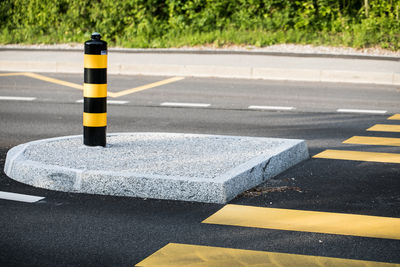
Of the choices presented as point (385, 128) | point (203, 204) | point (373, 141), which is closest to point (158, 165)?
point (203, 204)

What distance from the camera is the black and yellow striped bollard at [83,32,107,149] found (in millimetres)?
6312

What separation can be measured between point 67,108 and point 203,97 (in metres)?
2.21

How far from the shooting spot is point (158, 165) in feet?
19.0

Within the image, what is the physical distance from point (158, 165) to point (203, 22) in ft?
44.6

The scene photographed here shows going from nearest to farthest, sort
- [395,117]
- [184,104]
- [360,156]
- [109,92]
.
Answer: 1. [360,156]
2. [395,117]
3. [184,104]
4. [109,92]

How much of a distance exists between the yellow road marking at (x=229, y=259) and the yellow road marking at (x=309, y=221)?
1.61 feet

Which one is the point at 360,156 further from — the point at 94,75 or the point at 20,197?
the point at 20,197

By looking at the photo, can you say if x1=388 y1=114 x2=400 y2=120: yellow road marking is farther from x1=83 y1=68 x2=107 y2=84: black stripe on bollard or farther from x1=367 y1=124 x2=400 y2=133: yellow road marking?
x1=83 y1=68 x2=107 y2=84: black stripe on bollard

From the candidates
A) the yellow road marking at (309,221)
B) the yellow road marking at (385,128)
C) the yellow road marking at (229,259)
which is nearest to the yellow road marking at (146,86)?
the yellow road marking at (385,128)

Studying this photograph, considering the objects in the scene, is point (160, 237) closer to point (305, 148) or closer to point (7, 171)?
point (7, 171)

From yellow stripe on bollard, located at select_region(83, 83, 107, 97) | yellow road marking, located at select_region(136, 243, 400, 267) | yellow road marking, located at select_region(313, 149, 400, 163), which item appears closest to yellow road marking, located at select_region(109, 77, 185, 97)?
yellow stripe on bollard, located at select_region(83, 83, 107, 97)

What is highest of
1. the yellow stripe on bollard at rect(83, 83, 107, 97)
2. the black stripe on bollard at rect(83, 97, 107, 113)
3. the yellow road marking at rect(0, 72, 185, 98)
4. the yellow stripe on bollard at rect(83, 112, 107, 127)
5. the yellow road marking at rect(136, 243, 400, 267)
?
the yellow stripe on bollard at rect(83, 83, 107, 97)

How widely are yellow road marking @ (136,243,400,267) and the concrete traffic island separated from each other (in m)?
1.04

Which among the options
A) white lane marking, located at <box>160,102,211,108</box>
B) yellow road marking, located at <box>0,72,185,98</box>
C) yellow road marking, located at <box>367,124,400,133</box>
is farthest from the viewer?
yellow road marking, located at <box>0,72,185,98</box>
